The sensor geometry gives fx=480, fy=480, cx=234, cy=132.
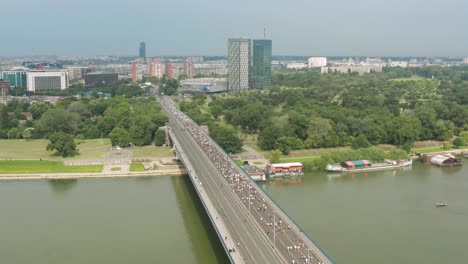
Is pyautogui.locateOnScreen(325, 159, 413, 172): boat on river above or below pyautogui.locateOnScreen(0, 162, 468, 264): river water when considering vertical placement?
above

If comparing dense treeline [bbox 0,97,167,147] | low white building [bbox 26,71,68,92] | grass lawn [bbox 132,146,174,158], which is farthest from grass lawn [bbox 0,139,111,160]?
low white building [bbox 26,71,68,92]

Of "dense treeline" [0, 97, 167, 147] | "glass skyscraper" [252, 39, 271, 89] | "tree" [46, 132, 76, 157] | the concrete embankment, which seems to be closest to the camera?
the concrete embankment

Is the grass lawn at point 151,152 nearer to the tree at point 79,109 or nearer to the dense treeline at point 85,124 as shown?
the dense treeline at point 85,124

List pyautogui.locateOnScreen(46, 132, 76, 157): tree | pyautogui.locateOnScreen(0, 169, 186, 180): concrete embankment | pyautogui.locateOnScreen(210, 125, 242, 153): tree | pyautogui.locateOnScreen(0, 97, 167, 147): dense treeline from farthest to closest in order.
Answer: pyautogui.locateOnScreen(0, 97, 167, 147): dense treeline → pyautogui.locateOnScreen(210, 125, 242, 153): tree → pyautogui.locateOnScreen(46, 132, 76, 157): tree → pyautogui.locateOnScreen(0, 169, 186, 180): concrete embankment

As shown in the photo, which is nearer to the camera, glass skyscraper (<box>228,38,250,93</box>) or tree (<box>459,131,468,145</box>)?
tree (<box>459,131,468,145</box>)

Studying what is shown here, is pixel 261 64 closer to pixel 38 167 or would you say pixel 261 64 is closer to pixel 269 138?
pixel 269 138

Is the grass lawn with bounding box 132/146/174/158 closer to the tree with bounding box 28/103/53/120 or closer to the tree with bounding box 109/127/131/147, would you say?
the tree with bounding box 109/127/131/147
